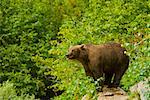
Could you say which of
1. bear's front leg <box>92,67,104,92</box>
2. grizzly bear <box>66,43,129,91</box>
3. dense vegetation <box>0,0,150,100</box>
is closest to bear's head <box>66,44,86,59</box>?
grizzly bear <box>66,43,129,91</box>

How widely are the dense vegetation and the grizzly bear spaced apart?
211 mm

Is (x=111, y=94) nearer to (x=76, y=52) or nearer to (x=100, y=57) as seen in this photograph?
(x=100, y=57)

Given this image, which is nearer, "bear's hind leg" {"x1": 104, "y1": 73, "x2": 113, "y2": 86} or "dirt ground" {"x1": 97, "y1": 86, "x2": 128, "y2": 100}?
"dirt ground" {"x1": 97, "y1": 86, "x2": 128, "y2": 100}

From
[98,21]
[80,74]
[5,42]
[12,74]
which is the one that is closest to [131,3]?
[98,21]

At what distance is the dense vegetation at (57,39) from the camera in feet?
33.6

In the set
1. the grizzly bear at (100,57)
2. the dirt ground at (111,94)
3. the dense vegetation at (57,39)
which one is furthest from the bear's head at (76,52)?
the dirt ground at (111,94)

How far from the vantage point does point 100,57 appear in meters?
7.14

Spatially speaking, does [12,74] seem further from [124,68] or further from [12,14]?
[124,68]

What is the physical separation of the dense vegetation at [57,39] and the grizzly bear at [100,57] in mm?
211

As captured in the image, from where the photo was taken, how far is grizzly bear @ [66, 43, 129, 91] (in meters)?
7.11

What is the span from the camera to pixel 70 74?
1190 cm

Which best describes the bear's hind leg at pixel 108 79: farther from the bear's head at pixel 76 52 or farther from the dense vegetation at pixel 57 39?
the bear's head at pixel 76 52

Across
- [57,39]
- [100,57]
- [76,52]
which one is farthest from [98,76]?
[57,39]

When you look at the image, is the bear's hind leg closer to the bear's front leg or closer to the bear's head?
the bear's front leg
